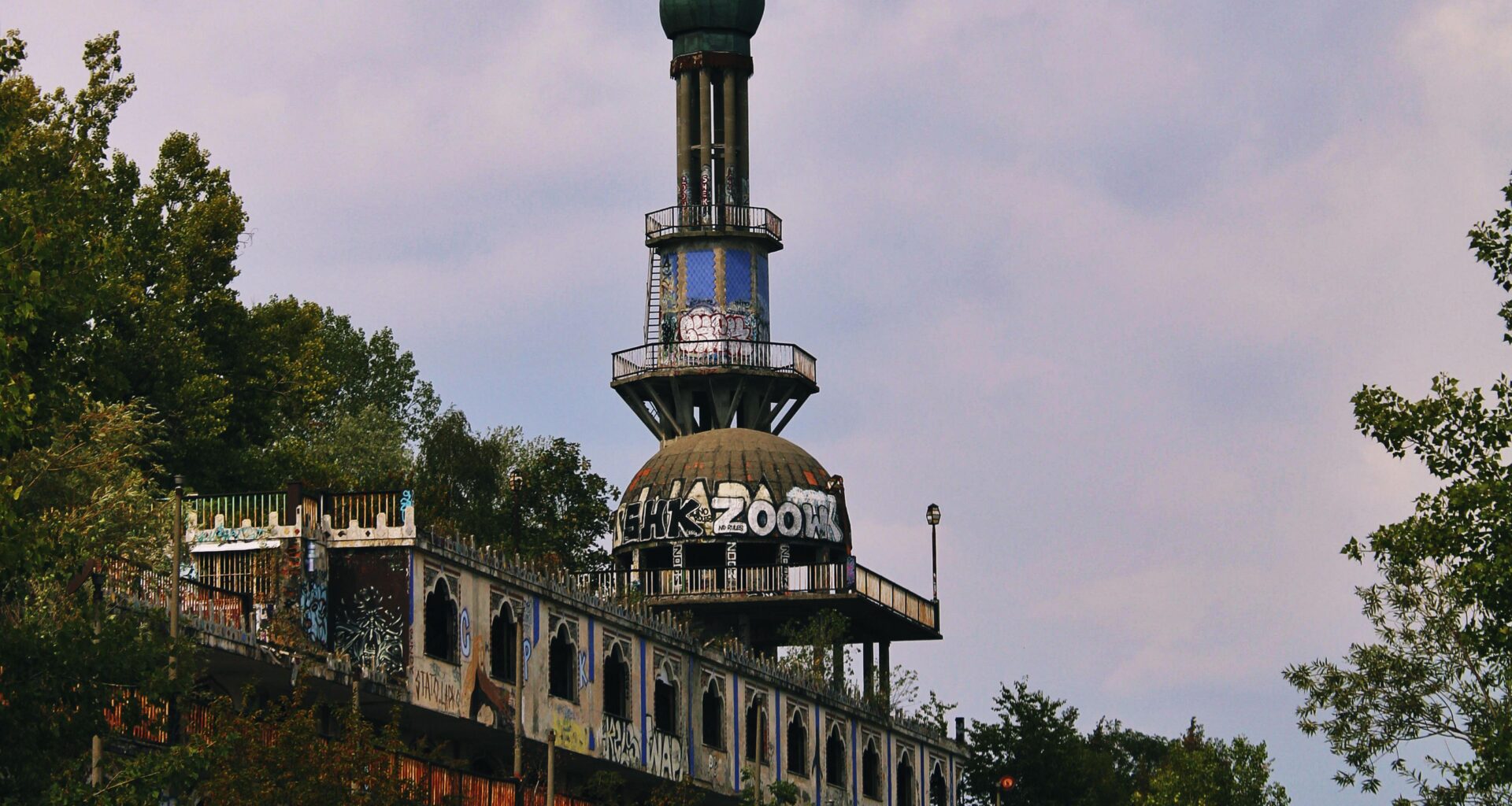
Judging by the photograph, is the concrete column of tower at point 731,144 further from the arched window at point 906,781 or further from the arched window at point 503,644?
the arched window at point 503,644

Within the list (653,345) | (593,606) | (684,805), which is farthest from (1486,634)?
(653,345)

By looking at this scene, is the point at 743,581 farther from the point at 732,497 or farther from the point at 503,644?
the point at 503,644

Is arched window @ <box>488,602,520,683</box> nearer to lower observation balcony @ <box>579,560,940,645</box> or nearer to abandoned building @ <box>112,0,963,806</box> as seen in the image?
abandoned building @ <box>112,0,963,806</box>

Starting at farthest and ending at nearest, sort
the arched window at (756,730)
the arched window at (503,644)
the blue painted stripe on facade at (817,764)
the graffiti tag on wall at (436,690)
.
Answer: the blue painted stripe on facade at (817,764), the arched window at (756,730), the arched window at (503,644), the graffiti tag on wall at (436,690)

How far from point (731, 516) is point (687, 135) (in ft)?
52.1

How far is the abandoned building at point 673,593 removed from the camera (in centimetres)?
6106

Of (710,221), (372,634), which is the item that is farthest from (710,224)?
(372,634)

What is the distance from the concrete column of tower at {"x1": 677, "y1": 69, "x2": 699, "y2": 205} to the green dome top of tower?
3.75 ft

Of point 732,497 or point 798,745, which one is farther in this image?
point 732,497

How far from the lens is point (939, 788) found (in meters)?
94.3

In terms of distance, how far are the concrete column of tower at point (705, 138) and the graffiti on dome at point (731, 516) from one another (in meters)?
12.7

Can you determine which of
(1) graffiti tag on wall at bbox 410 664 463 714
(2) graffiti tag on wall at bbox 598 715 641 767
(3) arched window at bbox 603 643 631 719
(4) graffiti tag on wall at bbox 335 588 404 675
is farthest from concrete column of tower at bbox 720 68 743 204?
(4) graffiti tag on wall at bbox 335 588 404 675

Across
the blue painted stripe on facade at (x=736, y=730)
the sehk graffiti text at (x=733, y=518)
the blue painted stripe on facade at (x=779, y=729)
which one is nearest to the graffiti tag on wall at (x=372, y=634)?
the blue painted stripe on facade at (x=736, y=730)

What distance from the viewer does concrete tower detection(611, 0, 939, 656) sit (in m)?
89.0
